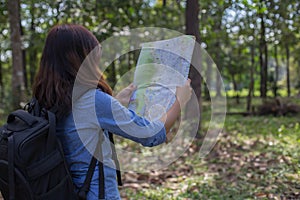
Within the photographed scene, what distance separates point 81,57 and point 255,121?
8134 millimetres

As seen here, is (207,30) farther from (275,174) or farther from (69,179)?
(69,179)

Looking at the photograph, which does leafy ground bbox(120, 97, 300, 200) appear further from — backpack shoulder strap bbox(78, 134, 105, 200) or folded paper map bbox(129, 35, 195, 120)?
backpack shoulder strap bbox(78, 134, 105, 200)

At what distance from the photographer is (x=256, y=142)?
20.6ft

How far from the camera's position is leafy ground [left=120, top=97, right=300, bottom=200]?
3.95 m

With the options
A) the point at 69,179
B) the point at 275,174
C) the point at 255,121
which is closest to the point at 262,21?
the point at 255,121

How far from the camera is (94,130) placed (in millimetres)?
1584

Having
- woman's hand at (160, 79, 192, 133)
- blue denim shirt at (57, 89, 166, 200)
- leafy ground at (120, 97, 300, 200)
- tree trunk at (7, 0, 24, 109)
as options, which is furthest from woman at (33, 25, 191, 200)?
tree trunk at (7, 0, 24, 109)

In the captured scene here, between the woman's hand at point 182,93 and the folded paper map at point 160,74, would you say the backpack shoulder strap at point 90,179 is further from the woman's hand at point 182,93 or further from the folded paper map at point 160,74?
the woman's hand at point 182,93

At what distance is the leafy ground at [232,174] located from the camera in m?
3.95

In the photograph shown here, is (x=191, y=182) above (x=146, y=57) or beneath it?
beneath

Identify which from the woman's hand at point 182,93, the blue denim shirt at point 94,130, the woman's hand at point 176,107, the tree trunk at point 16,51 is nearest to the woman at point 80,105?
the blue denim shirt at point 94,130

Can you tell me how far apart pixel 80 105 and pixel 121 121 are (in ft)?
0.61

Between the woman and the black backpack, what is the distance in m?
0.08

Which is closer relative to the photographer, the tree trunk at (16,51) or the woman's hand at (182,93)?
the woman's hand at (182,93)
